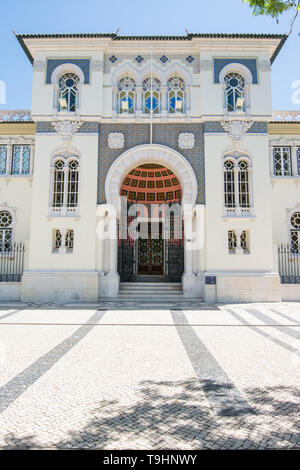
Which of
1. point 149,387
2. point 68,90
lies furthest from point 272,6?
point 68,90

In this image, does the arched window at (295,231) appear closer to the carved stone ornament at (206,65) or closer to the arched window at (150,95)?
the carved stone ornament at (206,65)

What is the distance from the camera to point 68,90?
1484 centimetres

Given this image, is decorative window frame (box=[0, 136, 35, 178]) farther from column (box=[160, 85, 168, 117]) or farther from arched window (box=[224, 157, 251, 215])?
arched window (box=[224, 157, 251, 215])

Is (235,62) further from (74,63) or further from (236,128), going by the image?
(74,63)

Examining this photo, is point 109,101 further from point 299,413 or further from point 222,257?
point 299,413

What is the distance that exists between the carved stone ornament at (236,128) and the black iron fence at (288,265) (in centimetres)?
524

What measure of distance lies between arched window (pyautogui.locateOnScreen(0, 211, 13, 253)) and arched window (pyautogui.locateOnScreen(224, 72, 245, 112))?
11703 mm

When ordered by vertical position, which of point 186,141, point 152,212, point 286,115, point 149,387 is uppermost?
point 286,115

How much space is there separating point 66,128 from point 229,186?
7.62m

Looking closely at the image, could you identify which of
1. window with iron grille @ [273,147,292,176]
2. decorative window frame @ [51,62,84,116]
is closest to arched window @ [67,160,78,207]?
decorative window frame @ [51,62,84,116]

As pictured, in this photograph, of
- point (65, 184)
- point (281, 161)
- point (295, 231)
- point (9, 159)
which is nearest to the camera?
point (65, 184)

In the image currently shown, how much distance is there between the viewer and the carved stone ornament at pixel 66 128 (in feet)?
47.0

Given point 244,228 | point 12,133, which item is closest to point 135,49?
point 12,133

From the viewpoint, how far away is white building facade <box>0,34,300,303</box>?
1365 centimetres
